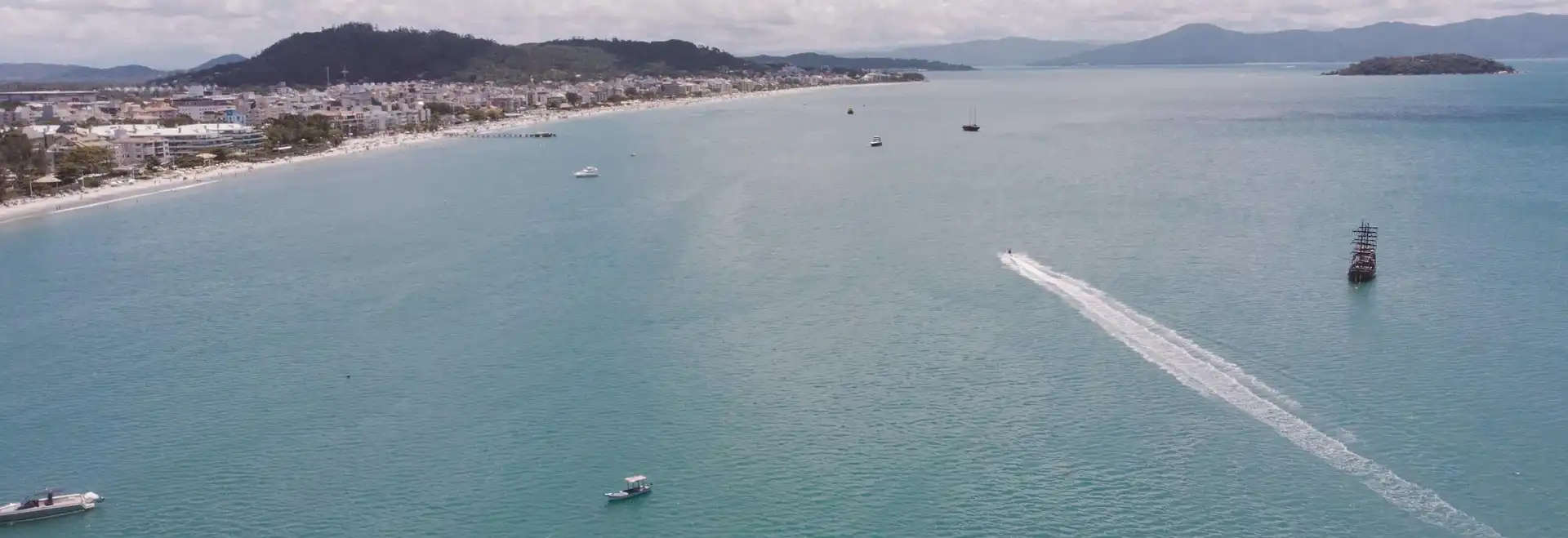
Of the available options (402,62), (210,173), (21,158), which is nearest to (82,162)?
(21,158)

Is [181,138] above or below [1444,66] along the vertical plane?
below

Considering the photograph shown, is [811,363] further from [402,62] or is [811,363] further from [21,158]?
[402,62]

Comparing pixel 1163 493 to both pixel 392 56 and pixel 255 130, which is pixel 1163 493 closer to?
pixel 255 130

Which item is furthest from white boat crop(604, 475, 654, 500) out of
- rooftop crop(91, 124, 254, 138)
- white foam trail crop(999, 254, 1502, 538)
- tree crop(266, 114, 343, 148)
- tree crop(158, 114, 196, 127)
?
tree crop(158, 114, 196, 127)

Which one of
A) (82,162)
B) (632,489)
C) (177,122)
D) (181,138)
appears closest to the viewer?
(632,489)

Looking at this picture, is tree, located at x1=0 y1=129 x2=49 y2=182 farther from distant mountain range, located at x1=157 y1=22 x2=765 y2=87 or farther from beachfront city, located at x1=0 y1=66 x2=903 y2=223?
distant mountain range, located at x1=157 y1=22 x2=765 y2=87

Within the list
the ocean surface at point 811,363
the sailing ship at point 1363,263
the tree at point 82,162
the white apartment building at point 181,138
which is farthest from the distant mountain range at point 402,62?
the sailing ship at point 1363,263

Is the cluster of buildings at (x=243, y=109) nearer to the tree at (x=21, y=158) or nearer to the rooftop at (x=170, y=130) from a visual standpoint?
the rooftop at (x=170, y=130)
